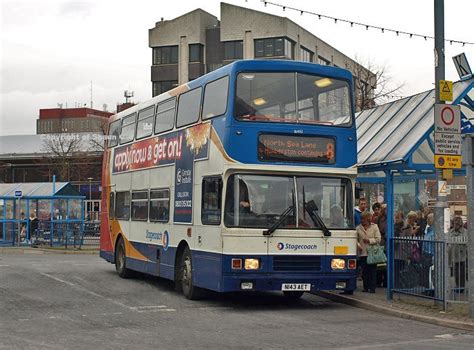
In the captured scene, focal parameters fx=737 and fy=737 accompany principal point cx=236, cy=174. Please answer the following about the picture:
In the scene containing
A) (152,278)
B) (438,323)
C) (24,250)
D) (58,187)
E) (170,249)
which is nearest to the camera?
(438,323)

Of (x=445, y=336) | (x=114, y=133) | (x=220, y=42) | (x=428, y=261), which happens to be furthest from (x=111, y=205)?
(x=220, y=42)

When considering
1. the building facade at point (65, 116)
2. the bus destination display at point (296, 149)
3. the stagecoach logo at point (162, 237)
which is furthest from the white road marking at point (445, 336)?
the building facade at point (65, 116)

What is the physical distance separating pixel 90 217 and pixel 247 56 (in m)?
19.7

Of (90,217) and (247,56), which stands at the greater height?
(247,56)

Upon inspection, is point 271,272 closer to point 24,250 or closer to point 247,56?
point 24,250

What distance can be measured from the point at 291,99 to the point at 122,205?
7158 millimetres

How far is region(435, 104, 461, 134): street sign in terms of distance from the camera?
12523 millimetres

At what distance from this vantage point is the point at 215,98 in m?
13.7

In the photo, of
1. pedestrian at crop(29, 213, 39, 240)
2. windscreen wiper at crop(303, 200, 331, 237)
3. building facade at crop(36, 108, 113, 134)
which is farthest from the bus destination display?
building facade at crop(36, 108, 113, 134)

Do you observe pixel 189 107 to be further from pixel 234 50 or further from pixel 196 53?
pixel 196 53

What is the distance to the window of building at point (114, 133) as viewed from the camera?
1983cm

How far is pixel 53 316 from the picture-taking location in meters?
12.1

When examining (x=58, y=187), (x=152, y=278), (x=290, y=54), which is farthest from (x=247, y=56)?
(x=152, y=278)

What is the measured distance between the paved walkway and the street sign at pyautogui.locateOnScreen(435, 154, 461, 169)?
7.90 feet
